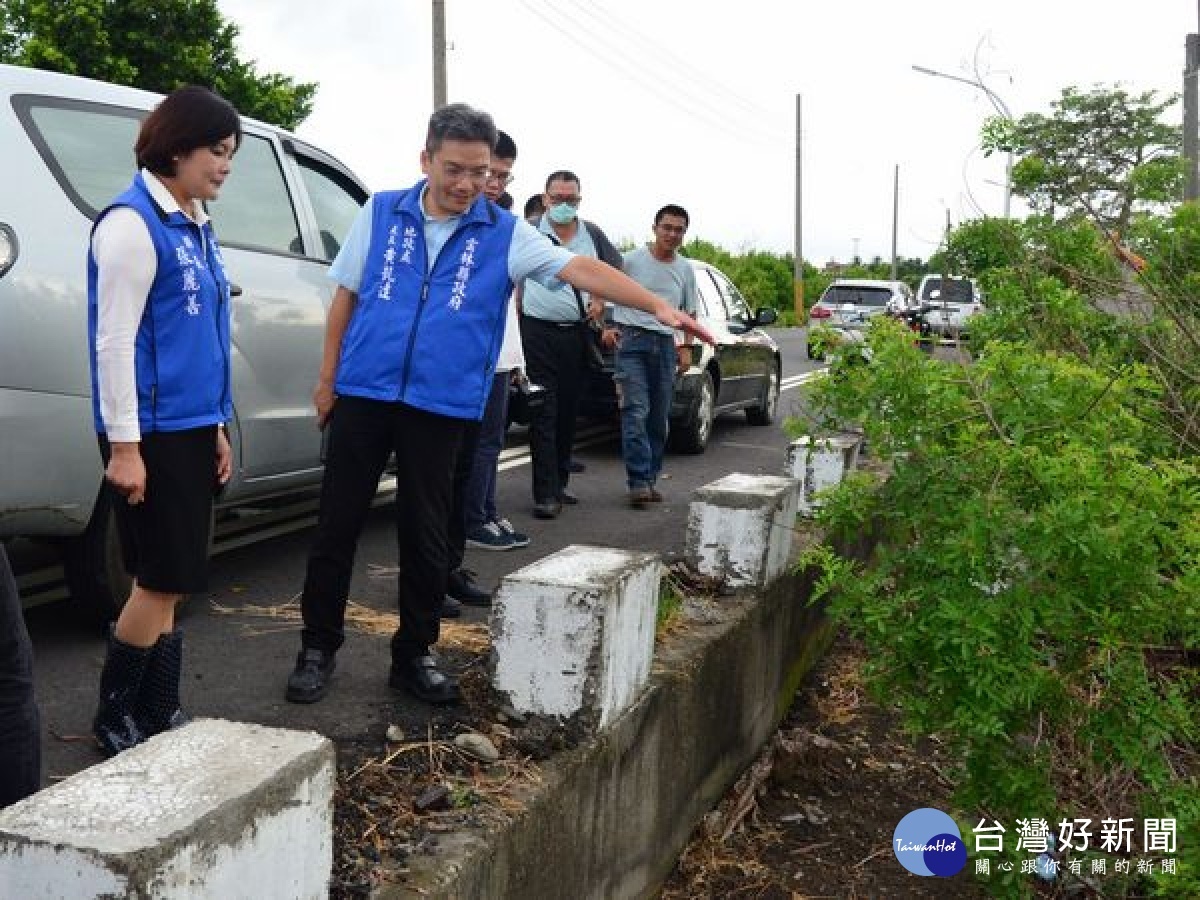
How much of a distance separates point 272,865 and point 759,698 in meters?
3.11

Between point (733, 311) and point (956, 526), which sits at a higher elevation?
point (733, 311)

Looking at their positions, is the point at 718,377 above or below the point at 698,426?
above

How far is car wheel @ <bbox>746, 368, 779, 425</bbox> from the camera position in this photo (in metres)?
11.7

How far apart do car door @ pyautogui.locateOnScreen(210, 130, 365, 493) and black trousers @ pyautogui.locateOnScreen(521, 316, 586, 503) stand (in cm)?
149

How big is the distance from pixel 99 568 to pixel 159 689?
3.17 ft

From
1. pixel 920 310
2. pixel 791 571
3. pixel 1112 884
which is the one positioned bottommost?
pixel 1112 884

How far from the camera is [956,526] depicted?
126 inches

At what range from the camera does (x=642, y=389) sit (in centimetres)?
694

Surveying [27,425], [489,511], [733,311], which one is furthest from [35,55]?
[27,425]

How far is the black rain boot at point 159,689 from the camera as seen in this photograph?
10.3 feet

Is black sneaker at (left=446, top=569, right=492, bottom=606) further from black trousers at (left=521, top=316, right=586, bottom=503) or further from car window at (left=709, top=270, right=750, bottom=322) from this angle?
car window at (left=709, top=270, right=750, bottom=322)

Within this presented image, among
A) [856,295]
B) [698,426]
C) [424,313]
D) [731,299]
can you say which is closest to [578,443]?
[698,426]

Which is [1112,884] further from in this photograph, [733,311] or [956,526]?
[733,311]

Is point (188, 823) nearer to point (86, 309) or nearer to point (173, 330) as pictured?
point (173, 330)
